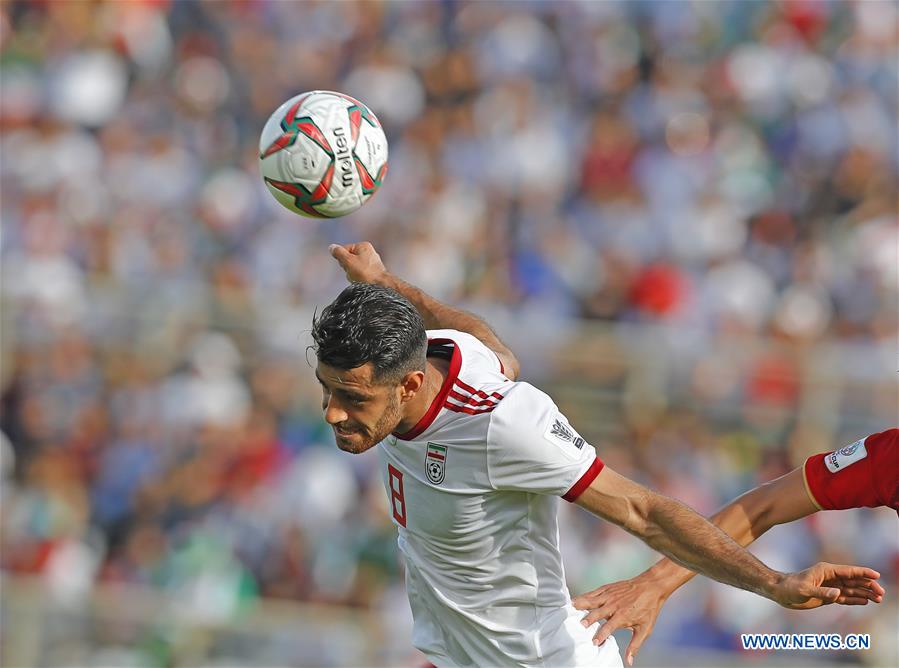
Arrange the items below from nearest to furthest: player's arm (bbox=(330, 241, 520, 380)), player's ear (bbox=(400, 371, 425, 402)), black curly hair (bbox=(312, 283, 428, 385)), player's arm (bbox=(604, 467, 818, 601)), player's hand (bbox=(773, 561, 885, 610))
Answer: player's hand (bbox=(773, 561, 885, 610)), black curly hair (bbox=(312, 283, 428, 385)), player's ear (bbox=(400, 371, 425, 402)), player's arm (bbox=(604, 467, 818, 601)), player's arm (bbox=(330, 241, 520, 380))

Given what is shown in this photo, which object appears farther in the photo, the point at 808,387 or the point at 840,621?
the point at 808,387

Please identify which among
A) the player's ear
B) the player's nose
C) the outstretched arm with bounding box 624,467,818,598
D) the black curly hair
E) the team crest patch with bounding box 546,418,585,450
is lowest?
the outstretched arm with bounding box 624,467,818,598

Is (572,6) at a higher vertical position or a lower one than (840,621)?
higher

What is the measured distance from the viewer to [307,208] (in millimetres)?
5746

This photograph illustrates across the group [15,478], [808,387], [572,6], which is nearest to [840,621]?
[808,387]

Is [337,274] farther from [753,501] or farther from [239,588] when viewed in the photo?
[753,501]

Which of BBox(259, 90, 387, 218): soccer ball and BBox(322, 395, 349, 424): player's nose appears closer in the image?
BBox(322, 395, 349, 424): player's nose

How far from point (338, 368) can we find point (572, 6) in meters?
11.4

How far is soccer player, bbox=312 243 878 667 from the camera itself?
4.42m

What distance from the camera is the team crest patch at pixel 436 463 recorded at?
181 inches

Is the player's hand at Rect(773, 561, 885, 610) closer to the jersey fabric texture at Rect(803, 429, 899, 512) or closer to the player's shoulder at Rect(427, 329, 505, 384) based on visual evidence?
the jersey fabric texture at Rect(803, 429, 899, 512)

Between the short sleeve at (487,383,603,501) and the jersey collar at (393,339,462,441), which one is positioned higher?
the jersey collar at (393,339,462,441)

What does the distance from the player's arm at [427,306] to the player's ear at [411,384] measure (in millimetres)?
577

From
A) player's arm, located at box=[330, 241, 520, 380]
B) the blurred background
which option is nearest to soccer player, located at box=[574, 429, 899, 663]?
player's arm, located at box=[330, 241, 520, 380]
